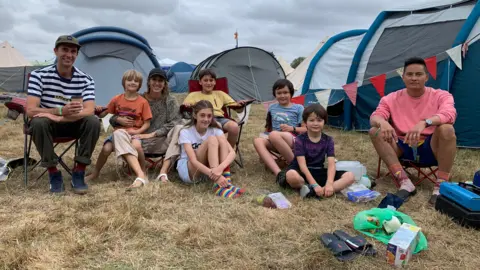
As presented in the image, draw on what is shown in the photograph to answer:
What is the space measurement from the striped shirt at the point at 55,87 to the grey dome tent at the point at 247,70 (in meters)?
7.81

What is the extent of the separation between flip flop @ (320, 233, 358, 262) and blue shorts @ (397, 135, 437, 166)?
4.91 ft

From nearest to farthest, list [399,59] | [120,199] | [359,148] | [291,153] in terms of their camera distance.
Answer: [120,199] < [291,153] < [359,148] < [399,59]

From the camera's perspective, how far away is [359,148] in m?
4.75

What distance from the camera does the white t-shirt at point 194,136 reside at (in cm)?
316

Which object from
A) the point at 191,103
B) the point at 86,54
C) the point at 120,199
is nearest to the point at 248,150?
the point at 191,103

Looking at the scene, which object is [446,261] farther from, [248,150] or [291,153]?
[248,150]

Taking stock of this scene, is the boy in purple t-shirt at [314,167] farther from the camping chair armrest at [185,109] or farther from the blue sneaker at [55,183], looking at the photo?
the blue sneaker at [55,183]

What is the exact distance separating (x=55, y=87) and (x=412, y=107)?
2.91 m

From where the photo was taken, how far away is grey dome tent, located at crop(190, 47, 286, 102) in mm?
10844

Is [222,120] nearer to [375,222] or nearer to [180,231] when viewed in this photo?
[180,231]

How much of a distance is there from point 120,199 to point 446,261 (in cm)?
206

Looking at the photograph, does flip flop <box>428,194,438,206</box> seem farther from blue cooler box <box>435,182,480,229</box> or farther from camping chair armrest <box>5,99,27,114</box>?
camping chair armrest <box>5,99,27,114</box>

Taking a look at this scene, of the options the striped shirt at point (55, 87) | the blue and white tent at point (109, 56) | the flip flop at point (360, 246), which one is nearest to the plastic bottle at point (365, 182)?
the flip flop at point (360, 246)

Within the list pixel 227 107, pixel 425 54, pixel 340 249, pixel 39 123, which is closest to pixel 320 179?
pixel 340 249
